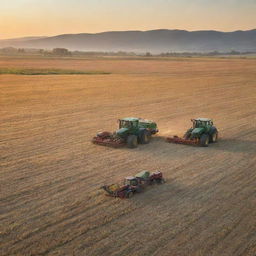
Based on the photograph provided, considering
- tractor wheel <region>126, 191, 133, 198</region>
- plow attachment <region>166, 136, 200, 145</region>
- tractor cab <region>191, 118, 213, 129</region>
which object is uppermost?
tractor cab <region>191, 118, 213, 129</region>

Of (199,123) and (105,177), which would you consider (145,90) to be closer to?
(199,123)

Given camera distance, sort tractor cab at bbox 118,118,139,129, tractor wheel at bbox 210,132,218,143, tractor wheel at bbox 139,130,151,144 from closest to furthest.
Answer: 1. tractor cab at bbox 118,118,139,129
2. tractor wheel at bbox 139,130,151,144
3. tractor wheel at bbox 210,132,218,143

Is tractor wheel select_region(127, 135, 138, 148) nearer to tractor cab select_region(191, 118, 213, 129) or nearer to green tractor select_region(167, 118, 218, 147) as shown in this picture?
green tractor select_region(167, 118, 218, 147)

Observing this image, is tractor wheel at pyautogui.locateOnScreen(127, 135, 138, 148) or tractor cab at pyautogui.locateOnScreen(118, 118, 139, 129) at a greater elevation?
tractor cab at pyautogui.locateOnScreen(118, 118, 139, 129)

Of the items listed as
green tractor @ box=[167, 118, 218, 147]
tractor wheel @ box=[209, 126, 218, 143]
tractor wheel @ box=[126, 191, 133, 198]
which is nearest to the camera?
tractor wheel @ box=[126, 191, 133, 198]

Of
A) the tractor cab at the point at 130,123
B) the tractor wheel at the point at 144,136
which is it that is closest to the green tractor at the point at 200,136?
the tractor wheel at the point at 144,136

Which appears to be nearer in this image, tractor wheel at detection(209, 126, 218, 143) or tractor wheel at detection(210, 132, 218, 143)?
tractor wheel at detection(209, 126, 218, 143)

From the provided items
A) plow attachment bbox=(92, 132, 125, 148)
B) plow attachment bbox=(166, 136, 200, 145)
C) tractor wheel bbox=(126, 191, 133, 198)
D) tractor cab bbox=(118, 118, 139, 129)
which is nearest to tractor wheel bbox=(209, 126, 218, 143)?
plow attachment bbox=(166, 136, 200, 145)

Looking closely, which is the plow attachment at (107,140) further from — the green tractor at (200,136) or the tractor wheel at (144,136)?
the green tractor at (200,136)

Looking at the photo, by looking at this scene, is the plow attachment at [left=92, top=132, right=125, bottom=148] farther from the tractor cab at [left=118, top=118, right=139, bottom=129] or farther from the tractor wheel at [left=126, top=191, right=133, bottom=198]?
the tractor wheel at [left=126, top=191, right=133, bottom=198]
